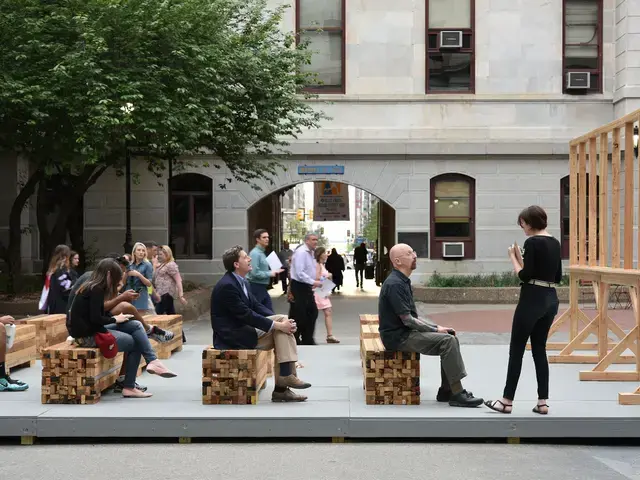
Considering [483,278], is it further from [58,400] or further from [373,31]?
[58,400]

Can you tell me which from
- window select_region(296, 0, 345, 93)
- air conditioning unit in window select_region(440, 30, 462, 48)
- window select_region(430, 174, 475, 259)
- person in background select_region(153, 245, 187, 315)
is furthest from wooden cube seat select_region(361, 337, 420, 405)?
air conditioning unit in window select_region(440, 30, 462, 48)

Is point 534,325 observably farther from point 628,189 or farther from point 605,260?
point 605,260

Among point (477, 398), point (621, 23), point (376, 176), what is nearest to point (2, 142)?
point (376, 176)

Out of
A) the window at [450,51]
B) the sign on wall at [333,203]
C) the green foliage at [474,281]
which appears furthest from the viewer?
the sign on wall at [333,203]

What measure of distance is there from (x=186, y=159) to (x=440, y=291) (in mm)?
8427

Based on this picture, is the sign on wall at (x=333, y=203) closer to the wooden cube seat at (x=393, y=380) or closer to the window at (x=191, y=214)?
the window at (x=191, y=214)

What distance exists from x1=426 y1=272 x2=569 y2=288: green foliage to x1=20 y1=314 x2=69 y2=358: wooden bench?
14.8 m

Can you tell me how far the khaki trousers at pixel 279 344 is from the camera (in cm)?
901

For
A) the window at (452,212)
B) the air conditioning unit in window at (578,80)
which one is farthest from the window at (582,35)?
the window at (452,212)

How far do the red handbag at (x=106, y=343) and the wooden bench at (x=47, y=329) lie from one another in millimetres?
3170

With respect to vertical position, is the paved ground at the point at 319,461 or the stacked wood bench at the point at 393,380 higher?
the stacked wood bench at the point at 393,380

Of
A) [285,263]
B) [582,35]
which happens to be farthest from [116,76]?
[582,35]

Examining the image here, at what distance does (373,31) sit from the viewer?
26.6 metres

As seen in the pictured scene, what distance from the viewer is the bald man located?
8.65m
